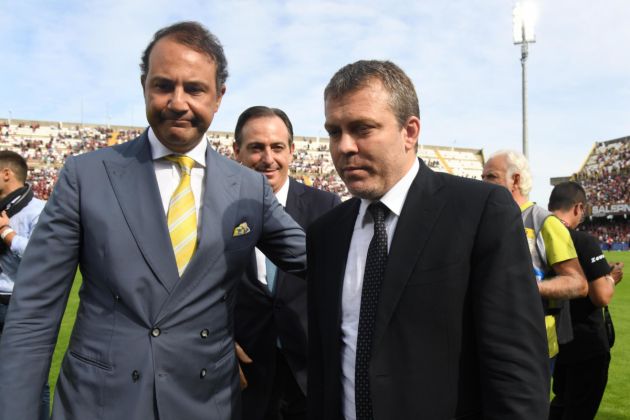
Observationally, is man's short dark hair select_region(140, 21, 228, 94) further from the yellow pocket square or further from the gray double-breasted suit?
the yellow pocket square

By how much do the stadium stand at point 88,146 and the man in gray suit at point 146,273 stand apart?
156ft

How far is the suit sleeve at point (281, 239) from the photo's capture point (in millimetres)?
2461

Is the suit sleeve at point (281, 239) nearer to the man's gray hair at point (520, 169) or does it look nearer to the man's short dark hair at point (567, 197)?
the man's gray hair at point (520, 169)

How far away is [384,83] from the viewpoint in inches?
76.0

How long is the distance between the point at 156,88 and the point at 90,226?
2.01 ft

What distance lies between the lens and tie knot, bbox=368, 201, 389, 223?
2008 millimetres

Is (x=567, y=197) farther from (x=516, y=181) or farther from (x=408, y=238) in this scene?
(x=408, y=238)

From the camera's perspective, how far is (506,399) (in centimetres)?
166

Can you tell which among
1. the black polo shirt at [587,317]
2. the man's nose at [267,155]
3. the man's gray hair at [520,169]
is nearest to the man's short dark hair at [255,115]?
the man's nose at [267,155]

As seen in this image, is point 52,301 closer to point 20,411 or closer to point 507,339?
point 20,411

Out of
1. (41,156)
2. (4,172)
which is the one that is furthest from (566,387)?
(41,156)

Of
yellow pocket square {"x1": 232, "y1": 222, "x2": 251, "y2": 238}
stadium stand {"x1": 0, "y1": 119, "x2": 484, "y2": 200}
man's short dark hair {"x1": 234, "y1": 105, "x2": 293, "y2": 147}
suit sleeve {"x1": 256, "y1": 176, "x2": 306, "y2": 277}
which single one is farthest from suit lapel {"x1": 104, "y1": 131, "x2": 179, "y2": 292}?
stadium stand {"x1": 0, "y1": 119, "x2": 484, "y2": 200}

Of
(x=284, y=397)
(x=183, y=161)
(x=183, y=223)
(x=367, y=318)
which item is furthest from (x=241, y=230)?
(x=284, y=397)

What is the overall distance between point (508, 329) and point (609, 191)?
2509 inches
